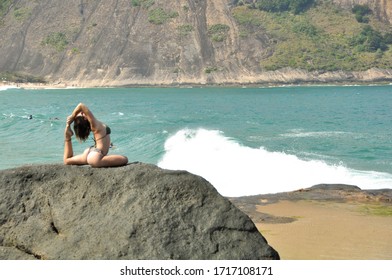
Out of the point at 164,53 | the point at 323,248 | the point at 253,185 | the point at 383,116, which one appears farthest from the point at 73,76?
the point at 323,248

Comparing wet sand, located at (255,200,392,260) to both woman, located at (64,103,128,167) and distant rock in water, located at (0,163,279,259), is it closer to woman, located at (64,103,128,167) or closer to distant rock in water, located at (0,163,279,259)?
distant rock in water, located at (0,163,279,259)

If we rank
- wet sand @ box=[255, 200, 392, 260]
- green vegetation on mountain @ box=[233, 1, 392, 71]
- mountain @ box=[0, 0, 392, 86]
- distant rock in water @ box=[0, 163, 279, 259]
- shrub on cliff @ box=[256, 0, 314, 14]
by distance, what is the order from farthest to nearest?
shrub on cliff @ box=[256, 0, 314, 14] → green vegetation on mountain @ box=[233, 1, 392, 71] → mountain @ box=[0, 0, 392, 86] → wet sand @ box=[255, 200, 392, 260] → distant rock in water @ box=[0, 163, 279, 259]

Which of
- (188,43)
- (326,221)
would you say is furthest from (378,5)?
(326,221)

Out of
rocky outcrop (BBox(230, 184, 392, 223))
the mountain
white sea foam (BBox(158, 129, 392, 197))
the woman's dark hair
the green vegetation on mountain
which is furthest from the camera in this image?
the green vegetation on mountain

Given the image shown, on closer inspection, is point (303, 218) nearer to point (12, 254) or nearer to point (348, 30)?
point (12, 254)

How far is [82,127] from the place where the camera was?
6477 millimetres

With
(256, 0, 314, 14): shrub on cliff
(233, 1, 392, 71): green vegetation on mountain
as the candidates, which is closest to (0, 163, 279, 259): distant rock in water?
(233, 1, 392, 71): green vegetation on mountain

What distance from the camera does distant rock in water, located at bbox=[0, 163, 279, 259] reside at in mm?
5473

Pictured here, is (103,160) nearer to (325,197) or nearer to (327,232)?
(327,232)

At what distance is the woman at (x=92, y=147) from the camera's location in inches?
241

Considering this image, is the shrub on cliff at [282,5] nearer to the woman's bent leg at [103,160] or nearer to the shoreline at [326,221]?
the shoreline at [326,221]

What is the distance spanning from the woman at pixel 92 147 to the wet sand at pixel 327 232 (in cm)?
278

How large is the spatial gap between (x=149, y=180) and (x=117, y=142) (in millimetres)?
22288

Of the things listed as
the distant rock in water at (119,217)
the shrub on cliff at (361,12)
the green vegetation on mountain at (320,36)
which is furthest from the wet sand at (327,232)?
the shrub on cliff at (361,12)
